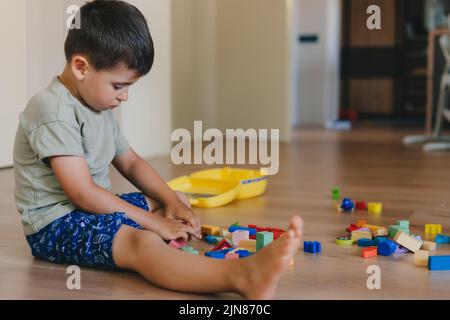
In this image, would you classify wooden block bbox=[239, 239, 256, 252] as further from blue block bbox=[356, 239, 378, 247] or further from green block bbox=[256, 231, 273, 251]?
blue block bbox=[356, 239, 378, 247]

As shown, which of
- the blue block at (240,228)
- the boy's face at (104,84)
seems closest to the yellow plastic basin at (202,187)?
the blue block at (240,228)

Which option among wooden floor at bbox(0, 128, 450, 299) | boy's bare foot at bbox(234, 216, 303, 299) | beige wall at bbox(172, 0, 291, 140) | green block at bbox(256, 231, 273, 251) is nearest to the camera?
boy's bare foot at bbox(234, 216, 303, 299)

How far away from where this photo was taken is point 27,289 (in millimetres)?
1111

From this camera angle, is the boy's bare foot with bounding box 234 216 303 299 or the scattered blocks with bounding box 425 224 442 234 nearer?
the boy's bare foot with bounding box 234 216 303 299

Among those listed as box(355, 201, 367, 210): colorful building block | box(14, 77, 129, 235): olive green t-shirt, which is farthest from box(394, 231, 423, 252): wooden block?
box(14, 77, 129, 235): olive green t-shirt

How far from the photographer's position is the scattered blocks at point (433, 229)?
160 cm

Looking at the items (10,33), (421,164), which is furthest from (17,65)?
(421,164)

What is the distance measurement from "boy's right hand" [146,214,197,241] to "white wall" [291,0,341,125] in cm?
509

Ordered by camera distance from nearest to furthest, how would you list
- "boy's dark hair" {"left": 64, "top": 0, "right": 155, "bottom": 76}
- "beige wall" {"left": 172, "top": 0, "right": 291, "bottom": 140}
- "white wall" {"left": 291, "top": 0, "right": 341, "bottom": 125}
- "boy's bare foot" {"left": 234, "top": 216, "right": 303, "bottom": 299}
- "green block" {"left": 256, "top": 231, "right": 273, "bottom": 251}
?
"boy's bare foot" {"left": 234, "top": 216, "right": 303, "bottom": 299} → "boy's dark hair" {"left": 64, "top": 0, "right": 155, "bottom": 76} → "green block" {"left": 256, "top": 231, "right": 273, "bottom": 251} → "beige wall" {"left": 172, "top": 0, "right": 291, "bottom": 140} → "white wall" {"left": 291, "top": 0, "right": 341, "bottom": 125}

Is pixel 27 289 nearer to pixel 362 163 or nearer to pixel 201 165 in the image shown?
pixel 201 165

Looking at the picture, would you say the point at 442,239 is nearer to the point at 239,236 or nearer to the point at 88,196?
the point at 239,236

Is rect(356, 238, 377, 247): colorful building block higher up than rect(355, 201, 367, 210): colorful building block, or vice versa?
rect(356, 238, 377, 247): colorful building block

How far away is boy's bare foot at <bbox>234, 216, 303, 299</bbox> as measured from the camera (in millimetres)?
958
